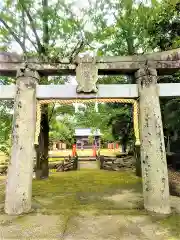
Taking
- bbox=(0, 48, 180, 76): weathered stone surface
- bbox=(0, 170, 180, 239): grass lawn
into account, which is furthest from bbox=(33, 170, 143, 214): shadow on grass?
bbox=(0, 48, 180, 76): weathered stone surface

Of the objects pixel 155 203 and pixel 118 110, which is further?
pixel 118 110

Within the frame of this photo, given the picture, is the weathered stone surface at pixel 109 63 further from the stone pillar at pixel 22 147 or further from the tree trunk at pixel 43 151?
the tree trunk at pixel 43 151

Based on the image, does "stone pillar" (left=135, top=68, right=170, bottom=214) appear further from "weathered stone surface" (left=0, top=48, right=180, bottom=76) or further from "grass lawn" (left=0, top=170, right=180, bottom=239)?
"grass lawn" (left=0, top=170, right=180, bottom=239)

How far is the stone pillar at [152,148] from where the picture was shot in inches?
240

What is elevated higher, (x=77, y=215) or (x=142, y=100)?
(x=142, y=100)

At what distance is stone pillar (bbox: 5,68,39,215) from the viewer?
20.2 ft

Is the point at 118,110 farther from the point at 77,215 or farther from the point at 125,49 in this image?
the point at 77,215

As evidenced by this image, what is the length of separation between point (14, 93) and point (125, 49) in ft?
27.0

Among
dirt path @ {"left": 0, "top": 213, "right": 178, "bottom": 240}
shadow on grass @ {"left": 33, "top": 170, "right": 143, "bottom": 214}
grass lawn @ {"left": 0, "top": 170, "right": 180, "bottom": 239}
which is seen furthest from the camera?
shadow on grass @ {"left": 33, "top": 170, "right": 143, "bottom": 214}

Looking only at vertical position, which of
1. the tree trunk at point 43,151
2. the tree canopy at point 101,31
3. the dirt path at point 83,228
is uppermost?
the tree canopy at point 101,31

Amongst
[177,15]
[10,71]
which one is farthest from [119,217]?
[177,15]

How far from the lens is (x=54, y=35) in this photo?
1140 cm

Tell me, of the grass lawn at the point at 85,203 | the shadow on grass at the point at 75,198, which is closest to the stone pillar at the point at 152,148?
the grass lawn at the point at 85,203

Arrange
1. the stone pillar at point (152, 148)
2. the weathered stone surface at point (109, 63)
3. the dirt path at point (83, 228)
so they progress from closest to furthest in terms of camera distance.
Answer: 1. the dirt path at point (83, 228)
2. the stone pillar at point (152, 148)
3. the weathered stone surface at point (109, 63)
